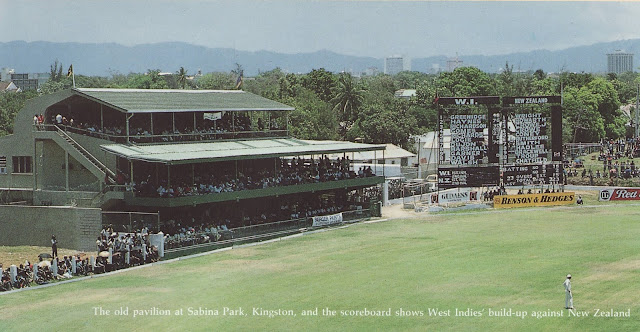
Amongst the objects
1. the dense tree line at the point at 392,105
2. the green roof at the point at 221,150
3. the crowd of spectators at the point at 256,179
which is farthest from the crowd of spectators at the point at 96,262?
the dense tree line at the point at 392,105

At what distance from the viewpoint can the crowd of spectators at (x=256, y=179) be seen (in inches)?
1869

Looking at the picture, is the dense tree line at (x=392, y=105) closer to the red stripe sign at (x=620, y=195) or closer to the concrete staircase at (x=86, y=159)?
the red stripe sign at (x=620, y=195)

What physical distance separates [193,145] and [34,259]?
1309 centimetres

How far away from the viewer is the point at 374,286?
3525 cm

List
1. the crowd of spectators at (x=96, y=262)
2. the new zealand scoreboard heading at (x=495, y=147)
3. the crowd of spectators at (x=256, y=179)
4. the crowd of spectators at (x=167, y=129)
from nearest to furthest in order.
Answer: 1. the crowd of spectators at (x=96, y=262)
2. the crowd of spectators at (x=256, y=179)
3. the crowd of spectators at (x=167, y=129)
4. the new zealand scoreboard heading at (x=495, y=147)

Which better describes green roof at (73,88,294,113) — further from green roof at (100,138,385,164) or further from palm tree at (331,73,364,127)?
palm tree at (331,73,364,127)

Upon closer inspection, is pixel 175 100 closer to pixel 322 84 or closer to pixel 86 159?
pixel 86 159

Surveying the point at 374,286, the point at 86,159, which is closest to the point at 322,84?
the point at 86,159

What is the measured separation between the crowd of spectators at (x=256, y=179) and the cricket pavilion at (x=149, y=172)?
0.08 meters

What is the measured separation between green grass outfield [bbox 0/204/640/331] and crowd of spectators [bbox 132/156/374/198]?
4952mm

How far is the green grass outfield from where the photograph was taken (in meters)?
29.9

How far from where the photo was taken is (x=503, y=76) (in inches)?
5423

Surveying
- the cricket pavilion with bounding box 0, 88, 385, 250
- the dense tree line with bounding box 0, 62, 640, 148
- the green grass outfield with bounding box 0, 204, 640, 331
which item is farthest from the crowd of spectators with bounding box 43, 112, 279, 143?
the dense tree line with bounding box 0, 62, 640, 148

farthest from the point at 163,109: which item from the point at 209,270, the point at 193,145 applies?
the point at 209,270
